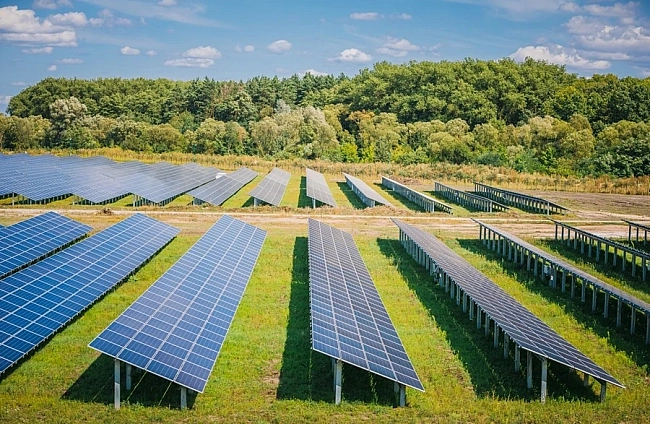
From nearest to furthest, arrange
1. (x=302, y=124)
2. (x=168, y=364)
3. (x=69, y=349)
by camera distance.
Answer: (x=168, y=364) < (x=69, y=349) < (x=302, y=124)

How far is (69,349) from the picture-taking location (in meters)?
17.6

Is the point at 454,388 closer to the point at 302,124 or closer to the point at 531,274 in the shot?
the point at 531,274

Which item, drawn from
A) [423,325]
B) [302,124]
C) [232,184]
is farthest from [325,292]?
[302,124]

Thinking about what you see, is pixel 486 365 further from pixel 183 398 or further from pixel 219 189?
pixel 219 189

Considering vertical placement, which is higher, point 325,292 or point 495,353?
point 325,292

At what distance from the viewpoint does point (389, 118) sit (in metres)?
105

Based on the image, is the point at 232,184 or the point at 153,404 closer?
the point at 153,404

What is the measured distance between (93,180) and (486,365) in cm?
4137

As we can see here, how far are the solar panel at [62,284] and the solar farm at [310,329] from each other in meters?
0.07

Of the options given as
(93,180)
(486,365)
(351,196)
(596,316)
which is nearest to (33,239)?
(486,365)

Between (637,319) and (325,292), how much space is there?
39.8ft

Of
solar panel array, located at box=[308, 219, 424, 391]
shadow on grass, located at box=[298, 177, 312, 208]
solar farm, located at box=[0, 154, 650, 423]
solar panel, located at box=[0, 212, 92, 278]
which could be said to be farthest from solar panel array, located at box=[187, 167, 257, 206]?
solar panel array, located at box=[308, 219, 424, 391]

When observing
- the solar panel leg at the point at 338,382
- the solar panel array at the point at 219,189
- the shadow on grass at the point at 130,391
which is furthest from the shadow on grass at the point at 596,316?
the solar panel array at the point at 219,189

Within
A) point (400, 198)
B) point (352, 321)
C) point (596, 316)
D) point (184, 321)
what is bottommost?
point (596, 316)
